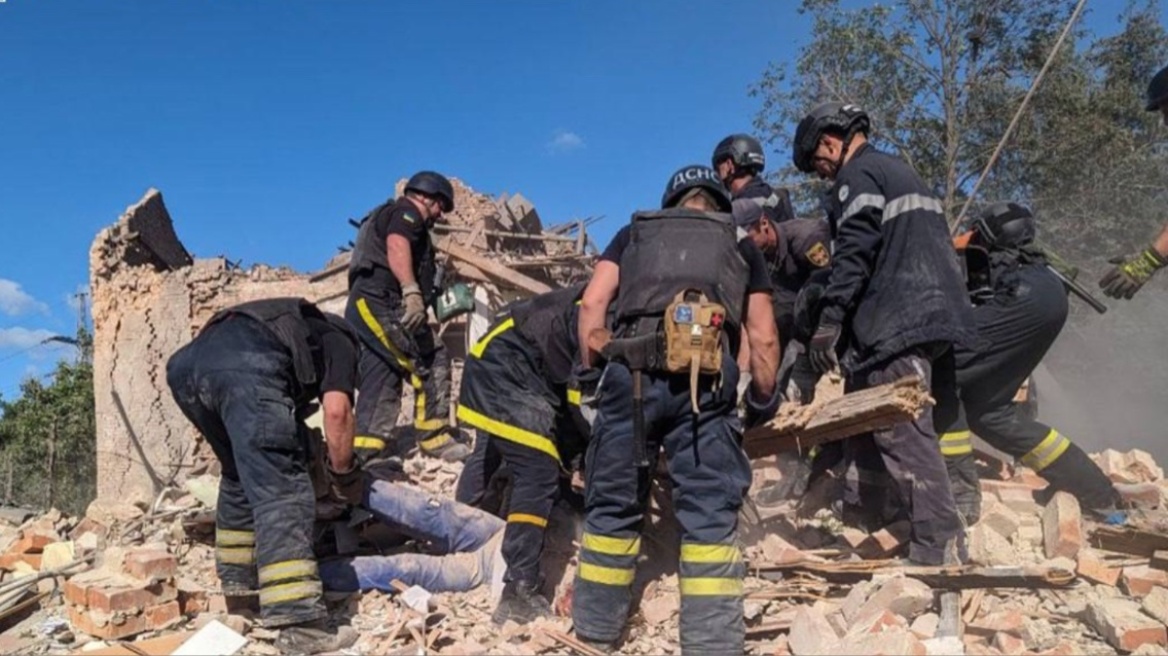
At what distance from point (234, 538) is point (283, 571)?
0.67 m

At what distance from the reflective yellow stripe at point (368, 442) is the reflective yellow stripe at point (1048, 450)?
12.0 ft

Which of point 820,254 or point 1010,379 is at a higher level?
point 820,254

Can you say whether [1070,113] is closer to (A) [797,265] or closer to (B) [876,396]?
(A) [797,265]

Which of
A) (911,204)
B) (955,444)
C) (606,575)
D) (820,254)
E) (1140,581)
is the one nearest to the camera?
(606,575)

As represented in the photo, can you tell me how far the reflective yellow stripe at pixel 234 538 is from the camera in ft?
12.4

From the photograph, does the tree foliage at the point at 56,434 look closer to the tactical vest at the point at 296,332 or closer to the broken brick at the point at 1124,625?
the tactical vest at the point at 296,332

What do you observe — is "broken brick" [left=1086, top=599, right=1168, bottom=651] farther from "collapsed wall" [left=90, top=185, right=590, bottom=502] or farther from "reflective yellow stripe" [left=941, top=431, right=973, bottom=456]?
"collapsed wall" [left=90, top=185, right=590, bottom=502]

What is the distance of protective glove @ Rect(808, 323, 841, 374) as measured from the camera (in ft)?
12.3

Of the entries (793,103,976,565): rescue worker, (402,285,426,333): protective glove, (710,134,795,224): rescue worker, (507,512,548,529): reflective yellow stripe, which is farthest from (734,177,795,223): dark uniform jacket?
(507,512,548,529): reflective yellow stripe

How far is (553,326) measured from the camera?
148 inches

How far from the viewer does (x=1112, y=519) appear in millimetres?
4043

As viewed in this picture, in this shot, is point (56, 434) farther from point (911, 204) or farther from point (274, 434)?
point (911, 204)

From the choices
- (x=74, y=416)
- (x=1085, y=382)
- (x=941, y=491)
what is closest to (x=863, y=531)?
(x=941, y=491)

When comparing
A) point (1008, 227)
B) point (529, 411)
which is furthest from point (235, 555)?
point (1008, 227)
